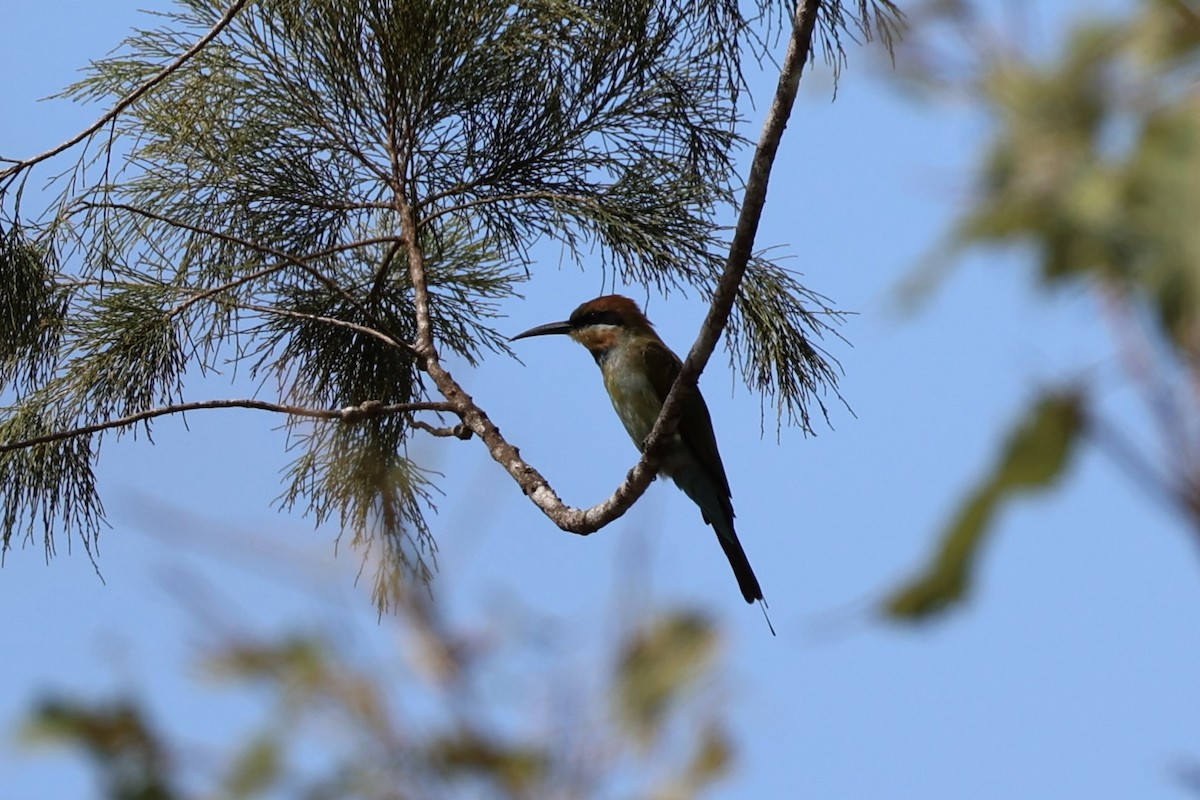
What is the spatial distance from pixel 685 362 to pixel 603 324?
1149mm

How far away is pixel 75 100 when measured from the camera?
109 inches

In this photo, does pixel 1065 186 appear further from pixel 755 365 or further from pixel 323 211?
pixel 323 211

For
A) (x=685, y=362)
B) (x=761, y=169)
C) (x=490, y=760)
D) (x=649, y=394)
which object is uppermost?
(x=649, y=394)

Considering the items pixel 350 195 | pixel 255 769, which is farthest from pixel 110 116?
pixel 255 769

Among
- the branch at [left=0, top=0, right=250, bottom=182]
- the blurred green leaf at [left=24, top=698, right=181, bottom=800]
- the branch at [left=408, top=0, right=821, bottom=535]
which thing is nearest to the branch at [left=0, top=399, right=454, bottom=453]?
the branch at [left=408, top=0, right=821, bottom=535]

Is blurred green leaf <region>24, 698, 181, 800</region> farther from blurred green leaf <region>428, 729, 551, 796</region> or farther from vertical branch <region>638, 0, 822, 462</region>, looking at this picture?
vertical branch <region>638, 0, 822, 462</region>

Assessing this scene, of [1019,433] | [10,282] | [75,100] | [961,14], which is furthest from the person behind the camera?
[75,100]

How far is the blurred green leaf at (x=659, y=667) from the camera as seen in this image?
23.9 inches

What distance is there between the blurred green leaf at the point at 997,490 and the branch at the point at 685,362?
149cm

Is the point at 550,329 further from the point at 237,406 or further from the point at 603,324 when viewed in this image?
the point at 237,406

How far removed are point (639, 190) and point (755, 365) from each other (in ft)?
1.26

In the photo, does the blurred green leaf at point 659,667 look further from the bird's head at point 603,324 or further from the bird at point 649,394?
the bird's head at point 603,324

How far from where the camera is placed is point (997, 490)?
0.58 meters

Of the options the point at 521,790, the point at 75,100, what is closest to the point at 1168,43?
the point at 521,790
